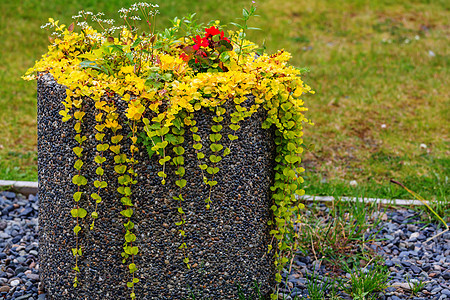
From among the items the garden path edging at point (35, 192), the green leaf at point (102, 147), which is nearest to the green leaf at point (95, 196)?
the green leaf at point (102, 147)

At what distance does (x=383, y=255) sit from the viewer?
3525 mm

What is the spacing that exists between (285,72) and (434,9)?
7822 millimetres

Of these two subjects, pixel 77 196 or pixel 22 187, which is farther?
pixel 22 187

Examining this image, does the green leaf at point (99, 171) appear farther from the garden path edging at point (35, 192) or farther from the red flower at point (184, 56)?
the garden path edging at point (35, 192)

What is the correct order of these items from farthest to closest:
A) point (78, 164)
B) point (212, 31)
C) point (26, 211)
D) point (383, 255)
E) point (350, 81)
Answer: point (350, 81) < point (26, 211) < point (383, 255) < point (212, 31) < point (78, 164)

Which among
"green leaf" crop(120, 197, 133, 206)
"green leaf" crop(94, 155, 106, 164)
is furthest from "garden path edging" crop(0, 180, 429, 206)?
"green leaf" crop(94, 155, 106, 164)

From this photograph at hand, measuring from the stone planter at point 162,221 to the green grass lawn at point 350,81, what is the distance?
66.3 inches

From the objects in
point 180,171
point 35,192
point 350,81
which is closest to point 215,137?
point 180,171

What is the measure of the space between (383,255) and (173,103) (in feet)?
6.29

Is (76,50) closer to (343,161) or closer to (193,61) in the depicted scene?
(193,61)

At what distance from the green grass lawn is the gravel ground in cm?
48

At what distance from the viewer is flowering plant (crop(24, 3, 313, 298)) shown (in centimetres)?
252

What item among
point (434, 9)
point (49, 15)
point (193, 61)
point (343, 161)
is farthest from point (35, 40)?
point (434, 9)

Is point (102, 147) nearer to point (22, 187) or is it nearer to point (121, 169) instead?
point (121, 169)
